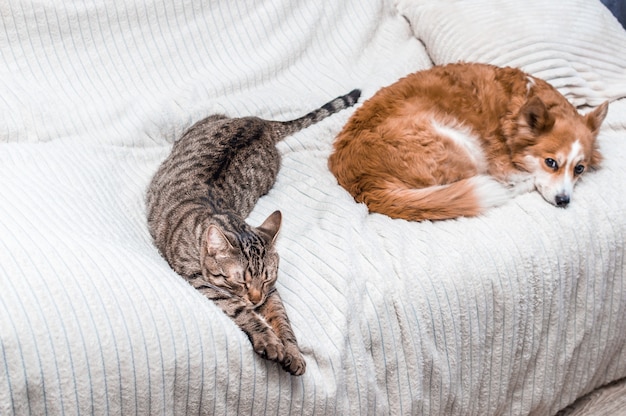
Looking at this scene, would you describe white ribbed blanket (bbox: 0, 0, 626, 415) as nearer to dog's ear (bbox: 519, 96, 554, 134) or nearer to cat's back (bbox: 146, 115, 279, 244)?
cat's back (bbox: 146, 115, 279, 244)

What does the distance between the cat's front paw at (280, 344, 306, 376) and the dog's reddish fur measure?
1.85ft

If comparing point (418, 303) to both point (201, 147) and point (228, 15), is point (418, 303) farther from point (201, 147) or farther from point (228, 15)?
point (228, 15)

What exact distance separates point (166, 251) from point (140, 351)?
462mm

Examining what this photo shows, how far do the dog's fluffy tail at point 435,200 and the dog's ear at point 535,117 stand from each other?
0.81 feet

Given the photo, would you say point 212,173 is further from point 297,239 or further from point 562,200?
point 562,200

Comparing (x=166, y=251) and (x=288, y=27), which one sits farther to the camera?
(x=288, y=27)

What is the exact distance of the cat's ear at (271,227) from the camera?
1727 millimetres

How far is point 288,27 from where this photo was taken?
2592 mm

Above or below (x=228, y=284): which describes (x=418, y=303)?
below

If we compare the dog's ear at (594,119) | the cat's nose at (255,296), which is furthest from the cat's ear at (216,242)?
the dog's ear at (594,119)

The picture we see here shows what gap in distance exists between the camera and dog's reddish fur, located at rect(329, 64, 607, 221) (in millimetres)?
1949

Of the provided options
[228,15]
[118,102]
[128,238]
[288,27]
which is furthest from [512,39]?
[128,238]

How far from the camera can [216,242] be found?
5.39 ft

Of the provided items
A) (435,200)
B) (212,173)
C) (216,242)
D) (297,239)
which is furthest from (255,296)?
(435,200)
